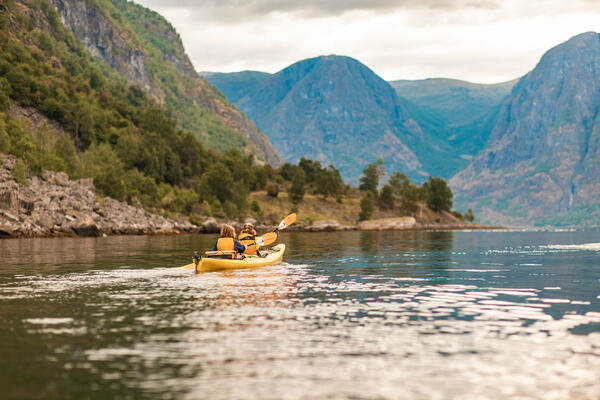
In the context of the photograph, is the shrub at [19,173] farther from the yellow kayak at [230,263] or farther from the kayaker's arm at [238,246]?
the kayaker's arm at [238,246]

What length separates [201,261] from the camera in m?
36.9

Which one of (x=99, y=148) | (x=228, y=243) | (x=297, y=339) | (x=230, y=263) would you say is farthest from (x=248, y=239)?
(x=99, y=148)

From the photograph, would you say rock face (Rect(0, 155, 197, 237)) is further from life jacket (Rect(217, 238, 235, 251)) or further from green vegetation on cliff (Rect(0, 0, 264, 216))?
life jacket (Rect(217, 238, 235, 251))

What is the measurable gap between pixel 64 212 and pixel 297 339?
101082 millimetres

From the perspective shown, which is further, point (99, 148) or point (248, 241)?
point (99, 148)

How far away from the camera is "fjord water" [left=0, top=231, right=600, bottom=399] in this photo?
12750mm

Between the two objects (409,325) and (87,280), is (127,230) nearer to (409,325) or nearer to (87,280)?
(87,280)

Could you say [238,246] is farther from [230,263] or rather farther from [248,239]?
[248,239]

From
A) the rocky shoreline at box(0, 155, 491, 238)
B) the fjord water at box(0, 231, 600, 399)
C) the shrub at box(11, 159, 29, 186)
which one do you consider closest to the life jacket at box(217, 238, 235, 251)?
the fjord water at box(0, 231, 600, 399)

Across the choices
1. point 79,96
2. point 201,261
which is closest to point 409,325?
point 201,261

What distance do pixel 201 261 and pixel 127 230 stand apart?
90995mm

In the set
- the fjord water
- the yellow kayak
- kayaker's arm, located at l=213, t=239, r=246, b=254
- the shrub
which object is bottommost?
the fjord water

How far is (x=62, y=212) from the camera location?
355 feet

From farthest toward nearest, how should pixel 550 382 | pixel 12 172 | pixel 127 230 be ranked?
1. pixel 127 230
2. pixel 12 172
3. pixel 550 382
